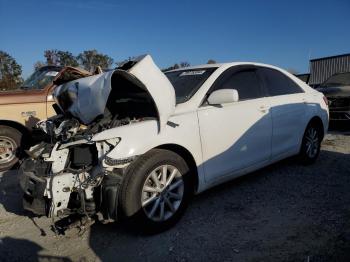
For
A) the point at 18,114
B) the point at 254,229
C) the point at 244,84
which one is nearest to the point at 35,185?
the point at 254,229

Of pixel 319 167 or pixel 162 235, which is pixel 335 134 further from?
pixel 162 235

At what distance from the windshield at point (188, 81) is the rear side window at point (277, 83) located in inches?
37.9

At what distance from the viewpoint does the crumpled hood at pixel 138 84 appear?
3428 millimetres

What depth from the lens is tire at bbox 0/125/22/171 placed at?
6.46 m

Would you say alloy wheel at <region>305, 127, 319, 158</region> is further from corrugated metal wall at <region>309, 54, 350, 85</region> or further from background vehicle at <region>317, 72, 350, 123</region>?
corrugated metal wall at <region>309, 54, 350, 85</region>

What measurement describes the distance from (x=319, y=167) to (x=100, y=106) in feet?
12.4

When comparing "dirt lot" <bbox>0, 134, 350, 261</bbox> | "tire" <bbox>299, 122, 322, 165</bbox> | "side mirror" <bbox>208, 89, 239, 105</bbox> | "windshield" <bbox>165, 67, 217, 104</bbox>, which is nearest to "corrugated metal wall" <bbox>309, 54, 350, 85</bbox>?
"tire" <bbox>299, 122, 322, 165</bbox>

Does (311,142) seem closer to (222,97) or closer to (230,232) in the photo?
(222,97)

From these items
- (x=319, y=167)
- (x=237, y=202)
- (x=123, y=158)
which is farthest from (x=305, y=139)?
(x=123, y=158)

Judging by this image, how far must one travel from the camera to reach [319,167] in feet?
18.4

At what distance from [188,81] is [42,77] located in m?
3.95

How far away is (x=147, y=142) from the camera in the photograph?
334 centimetres

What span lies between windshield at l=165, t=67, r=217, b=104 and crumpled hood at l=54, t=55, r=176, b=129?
0.39 meters

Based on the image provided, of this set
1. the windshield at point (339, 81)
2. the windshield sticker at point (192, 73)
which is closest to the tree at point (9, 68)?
the windshield at point (339, 81)
